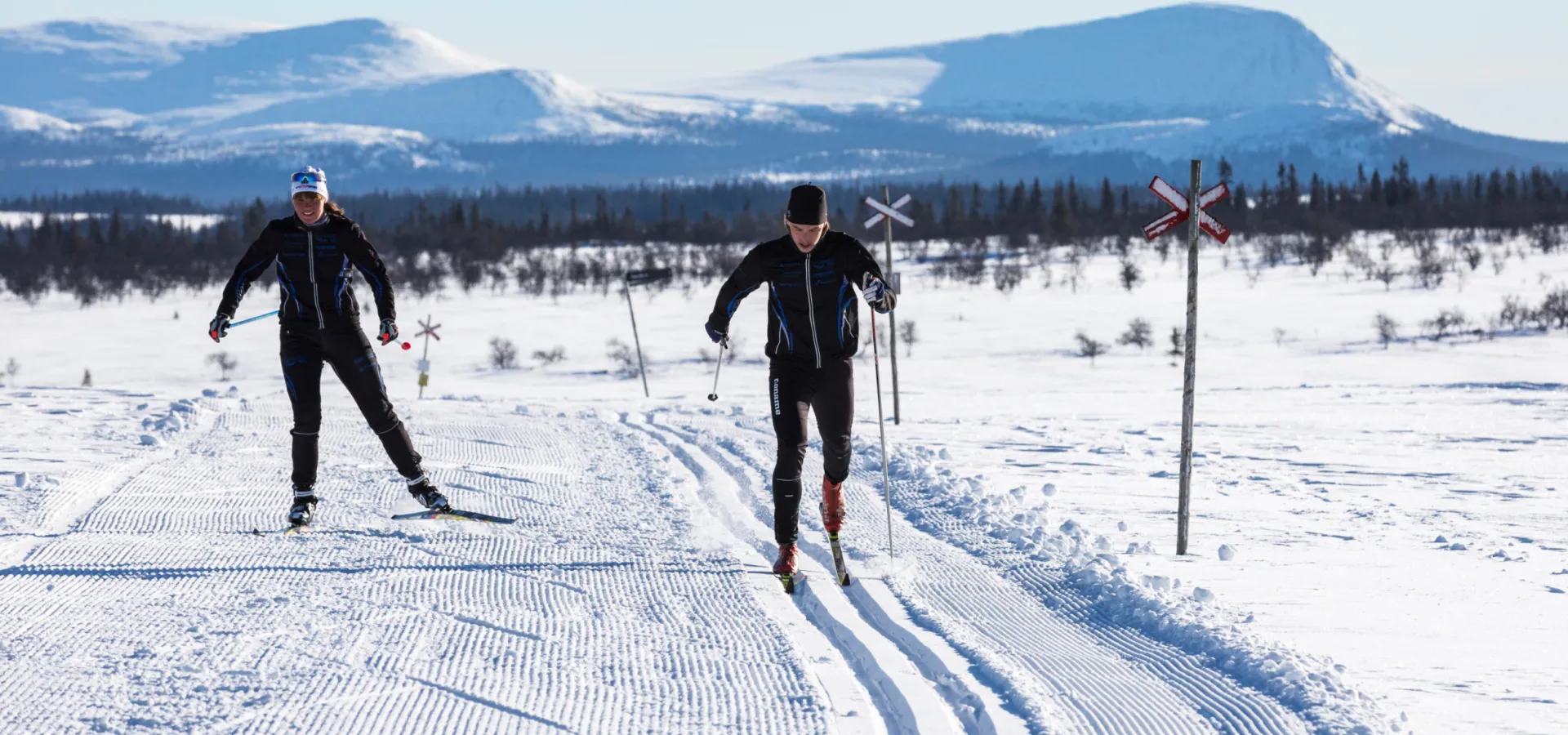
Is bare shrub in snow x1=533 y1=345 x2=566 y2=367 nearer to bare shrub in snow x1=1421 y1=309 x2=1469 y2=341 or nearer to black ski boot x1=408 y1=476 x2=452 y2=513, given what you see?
bare shrub in snow x1=1421 y1=309 x2=1469 y2=341

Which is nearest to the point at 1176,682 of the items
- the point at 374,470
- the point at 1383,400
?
the point at 374,470

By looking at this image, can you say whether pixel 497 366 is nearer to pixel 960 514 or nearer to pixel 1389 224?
pixel 960 514

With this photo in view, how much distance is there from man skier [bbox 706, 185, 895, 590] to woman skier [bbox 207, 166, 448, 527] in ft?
6.28

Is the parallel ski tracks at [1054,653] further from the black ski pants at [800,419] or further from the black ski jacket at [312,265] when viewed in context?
the black ski jacket at [312,265]

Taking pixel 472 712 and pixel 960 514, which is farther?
pixel 960 514

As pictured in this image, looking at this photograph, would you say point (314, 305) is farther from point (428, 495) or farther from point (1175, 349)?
point (1175, 349)

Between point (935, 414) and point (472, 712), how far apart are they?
1156 cm

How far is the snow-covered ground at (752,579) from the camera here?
4.02m

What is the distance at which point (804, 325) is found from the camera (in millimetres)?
5574

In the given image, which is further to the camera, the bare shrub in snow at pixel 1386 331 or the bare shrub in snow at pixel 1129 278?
the bare shrub in snow at pixel 1129 278

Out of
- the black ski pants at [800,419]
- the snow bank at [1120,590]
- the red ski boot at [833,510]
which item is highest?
the black ski pants at [800,419]

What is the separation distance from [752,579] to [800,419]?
2.49 feet

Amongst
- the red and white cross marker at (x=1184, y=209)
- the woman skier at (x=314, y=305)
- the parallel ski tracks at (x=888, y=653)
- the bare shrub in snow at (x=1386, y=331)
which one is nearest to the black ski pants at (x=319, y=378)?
the woman skier at (x=314, y=305)

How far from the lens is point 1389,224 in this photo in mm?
77000
